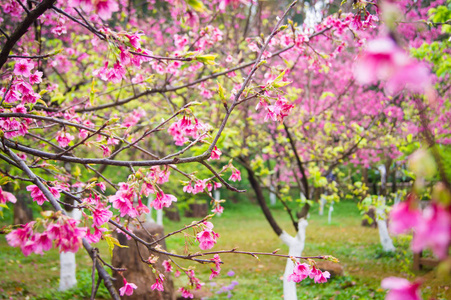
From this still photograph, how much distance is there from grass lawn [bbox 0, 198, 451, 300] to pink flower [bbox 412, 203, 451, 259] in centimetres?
354

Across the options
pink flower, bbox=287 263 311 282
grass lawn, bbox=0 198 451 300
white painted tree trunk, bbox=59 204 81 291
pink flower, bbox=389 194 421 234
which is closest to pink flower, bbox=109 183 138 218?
pink flower, bbox=287 263 311 282

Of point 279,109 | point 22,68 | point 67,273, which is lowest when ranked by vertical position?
point 67,273

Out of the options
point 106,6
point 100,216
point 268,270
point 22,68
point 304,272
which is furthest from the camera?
point 268,270

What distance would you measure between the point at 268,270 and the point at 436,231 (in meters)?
8.65

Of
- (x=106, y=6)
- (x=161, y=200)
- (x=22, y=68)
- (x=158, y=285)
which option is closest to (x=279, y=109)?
(x=161, y=200)

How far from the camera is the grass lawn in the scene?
19.5 ft

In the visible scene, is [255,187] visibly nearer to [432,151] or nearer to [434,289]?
[434,289]

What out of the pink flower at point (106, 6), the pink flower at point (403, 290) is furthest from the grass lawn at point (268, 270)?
the pink flower at point (106, 6)

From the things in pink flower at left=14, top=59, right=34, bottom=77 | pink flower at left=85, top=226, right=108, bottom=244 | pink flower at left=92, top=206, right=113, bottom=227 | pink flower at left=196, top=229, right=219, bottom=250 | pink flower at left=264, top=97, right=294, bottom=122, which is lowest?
pink flower at left=196, top=229, right=219, bottom=250

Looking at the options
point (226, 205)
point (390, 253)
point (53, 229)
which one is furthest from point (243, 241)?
point (53, 229)

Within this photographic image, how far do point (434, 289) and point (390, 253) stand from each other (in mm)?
3761

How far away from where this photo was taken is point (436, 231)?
502 mm

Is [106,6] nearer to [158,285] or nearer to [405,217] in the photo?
[405,217]

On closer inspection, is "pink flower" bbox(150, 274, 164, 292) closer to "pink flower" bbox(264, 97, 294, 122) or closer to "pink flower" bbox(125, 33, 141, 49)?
"pink flower" bbox(264, 97, 294, 122)
